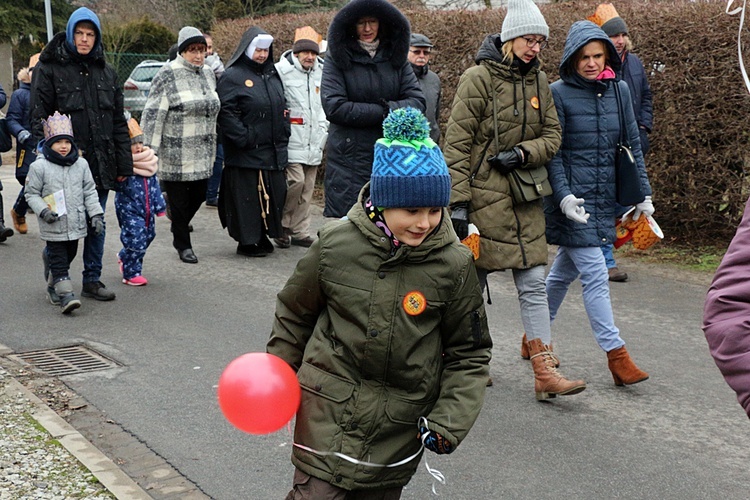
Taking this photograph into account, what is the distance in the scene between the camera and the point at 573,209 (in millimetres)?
5598

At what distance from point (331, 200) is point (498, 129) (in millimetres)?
2128

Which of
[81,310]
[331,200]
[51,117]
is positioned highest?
[51,117]

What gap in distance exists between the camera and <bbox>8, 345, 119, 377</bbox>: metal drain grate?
248 inches

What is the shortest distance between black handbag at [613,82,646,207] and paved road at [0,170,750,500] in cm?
112

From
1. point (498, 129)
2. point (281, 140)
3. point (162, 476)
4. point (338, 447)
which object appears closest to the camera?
point (338, 447)

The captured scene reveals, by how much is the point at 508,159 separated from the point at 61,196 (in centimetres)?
363

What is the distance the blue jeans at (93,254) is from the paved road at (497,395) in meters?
0.31

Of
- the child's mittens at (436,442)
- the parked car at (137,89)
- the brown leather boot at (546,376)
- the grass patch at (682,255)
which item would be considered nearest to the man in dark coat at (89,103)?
the brown leather boot at (546,376)

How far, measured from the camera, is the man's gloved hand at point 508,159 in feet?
18.4

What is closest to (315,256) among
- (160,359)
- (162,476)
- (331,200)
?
(162,476)

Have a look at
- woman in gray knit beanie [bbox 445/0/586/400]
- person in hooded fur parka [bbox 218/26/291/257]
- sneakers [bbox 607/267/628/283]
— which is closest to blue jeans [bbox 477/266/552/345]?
woman in gray knit beanie [bbox 445/0/586/400]

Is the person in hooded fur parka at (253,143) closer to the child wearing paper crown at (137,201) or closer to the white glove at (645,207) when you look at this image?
the child wearing paper crown at (137,201)

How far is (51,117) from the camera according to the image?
750 cm

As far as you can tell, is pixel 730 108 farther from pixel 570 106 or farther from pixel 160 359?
pixel 160 359
